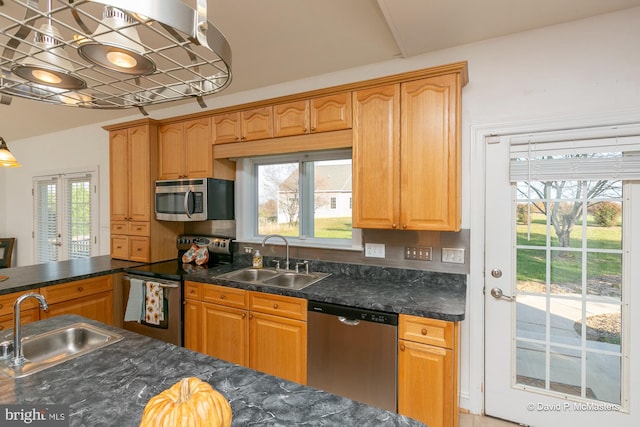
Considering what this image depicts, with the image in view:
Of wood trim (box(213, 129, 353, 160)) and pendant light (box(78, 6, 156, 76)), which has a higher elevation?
wood trim (box(213, 129, 353, 160))

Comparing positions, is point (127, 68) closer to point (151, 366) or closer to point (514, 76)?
point (151, 366)

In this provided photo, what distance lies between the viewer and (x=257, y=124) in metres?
2.64

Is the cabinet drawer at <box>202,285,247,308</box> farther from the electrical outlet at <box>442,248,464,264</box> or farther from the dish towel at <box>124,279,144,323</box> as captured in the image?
the electrical outlet at <box>442,248,464,264</box>

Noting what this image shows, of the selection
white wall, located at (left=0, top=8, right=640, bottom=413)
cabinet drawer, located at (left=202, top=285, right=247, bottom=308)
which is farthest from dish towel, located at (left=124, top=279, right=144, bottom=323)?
white wall, located at (left=0, top=8, right=640, bottom=413)

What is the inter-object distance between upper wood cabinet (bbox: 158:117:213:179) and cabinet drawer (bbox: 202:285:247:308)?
3.51 feet

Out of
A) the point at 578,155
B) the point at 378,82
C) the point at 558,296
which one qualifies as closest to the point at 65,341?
the point at 378,82

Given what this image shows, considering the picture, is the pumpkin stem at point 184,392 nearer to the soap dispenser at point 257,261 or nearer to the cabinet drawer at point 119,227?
the soap dispenser at point 257,261

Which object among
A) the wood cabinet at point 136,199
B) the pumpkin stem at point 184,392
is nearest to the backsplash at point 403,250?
the wood cabinet at point 136,199

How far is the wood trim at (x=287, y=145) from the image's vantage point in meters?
2.33

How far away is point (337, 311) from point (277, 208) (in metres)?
1.43

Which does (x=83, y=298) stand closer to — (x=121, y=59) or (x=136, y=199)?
(x=136, y=199)

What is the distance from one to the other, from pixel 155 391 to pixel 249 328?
4.56 feet

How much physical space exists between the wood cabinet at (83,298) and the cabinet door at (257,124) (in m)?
1.82

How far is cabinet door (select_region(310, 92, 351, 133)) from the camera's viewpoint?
229cm
